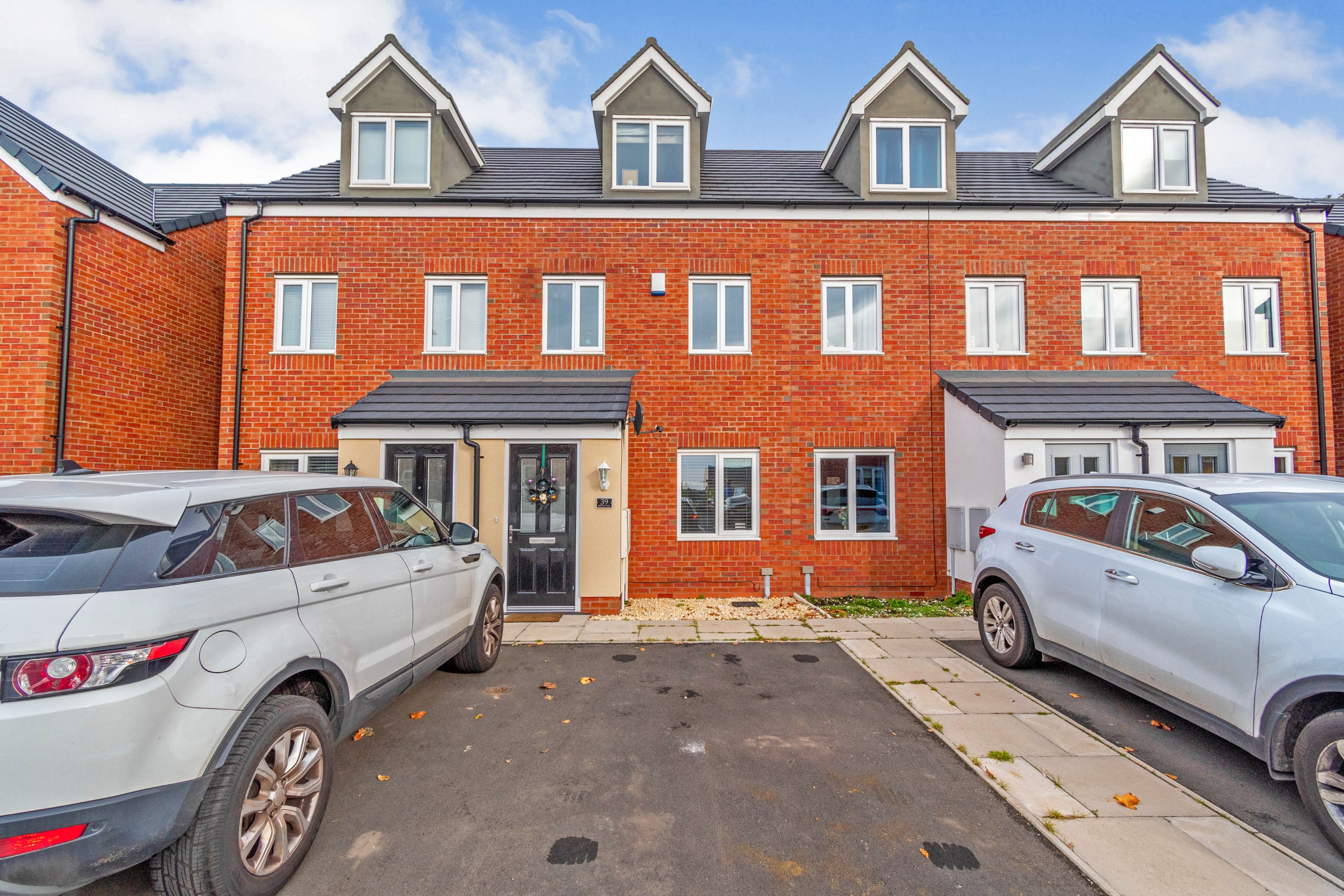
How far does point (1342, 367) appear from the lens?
973 cm

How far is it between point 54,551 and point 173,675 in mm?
673

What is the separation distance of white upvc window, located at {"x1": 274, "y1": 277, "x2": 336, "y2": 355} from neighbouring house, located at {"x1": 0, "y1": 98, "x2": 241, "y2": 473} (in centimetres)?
173

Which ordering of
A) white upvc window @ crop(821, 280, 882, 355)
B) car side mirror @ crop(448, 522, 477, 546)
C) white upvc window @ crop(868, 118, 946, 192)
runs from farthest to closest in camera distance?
white upvc window @ crop(868, 118, 946, 192), white upvc window @ crop(821, 280, 882, 355), car side mirror @ crop(448, 522, 477, 546)

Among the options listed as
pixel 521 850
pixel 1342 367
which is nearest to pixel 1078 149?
pixel 1342 367

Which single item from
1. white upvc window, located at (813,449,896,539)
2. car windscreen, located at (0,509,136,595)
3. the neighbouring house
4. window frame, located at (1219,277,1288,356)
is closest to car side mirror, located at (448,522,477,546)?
car windscreen, located at (0,509,136,595)

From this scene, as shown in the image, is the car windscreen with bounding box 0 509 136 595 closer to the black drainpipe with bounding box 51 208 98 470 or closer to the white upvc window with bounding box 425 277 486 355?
the white upvc window with bounding box 425 277 486 355

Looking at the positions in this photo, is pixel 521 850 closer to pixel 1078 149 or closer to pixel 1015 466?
pixel 1015 466

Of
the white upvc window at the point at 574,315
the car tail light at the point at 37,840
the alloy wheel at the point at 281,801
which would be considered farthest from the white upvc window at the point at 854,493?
the car tail light at the point at 37,840

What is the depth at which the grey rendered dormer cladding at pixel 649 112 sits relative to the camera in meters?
9.78

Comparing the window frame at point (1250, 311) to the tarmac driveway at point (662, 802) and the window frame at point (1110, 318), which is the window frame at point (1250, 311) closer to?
the window frame at point (1110, 318)

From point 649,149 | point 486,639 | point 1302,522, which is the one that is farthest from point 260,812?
point 649,149

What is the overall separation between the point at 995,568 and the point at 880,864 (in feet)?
12.2

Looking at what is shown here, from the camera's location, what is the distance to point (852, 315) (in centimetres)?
959

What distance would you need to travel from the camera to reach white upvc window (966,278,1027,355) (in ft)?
31.6
